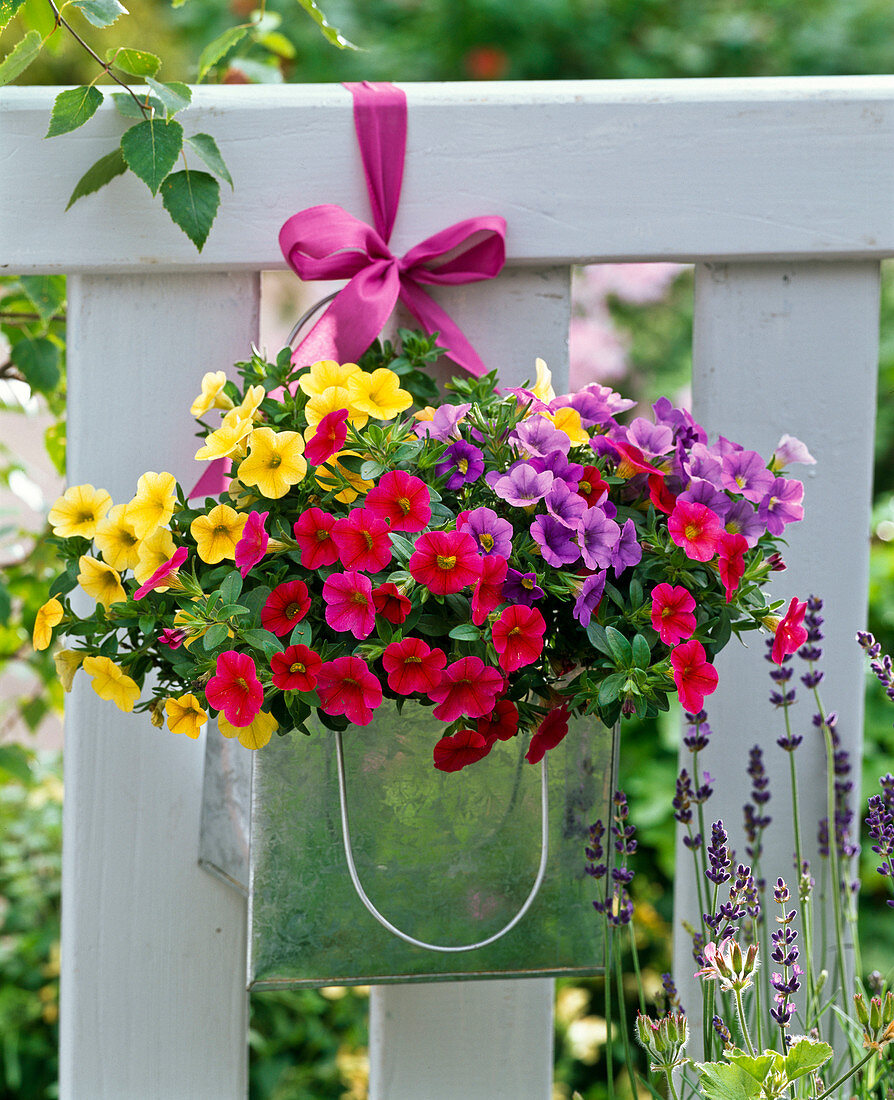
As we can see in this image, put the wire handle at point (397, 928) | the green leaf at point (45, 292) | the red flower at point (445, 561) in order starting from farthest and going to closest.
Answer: the green leaf at point (45, 292) → the wire handle at point (397, 928) → the red flower at point (445, 561)

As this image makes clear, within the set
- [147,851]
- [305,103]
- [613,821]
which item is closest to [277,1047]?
[147,851]

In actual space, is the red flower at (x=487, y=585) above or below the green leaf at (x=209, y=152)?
below

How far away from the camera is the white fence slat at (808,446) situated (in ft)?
2.95

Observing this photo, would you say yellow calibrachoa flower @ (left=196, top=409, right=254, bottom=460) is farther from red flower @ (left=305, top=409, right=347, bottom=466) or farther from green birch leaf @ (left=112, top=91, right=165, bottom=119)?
green birch leaf @ (left=112, top=91, right=165, bottom=119)

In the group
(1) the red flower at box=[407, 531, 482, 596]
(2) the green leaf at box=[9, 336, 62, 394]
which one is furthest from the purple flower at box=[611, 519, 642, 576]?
(2) the green leaf at box=[9, 336, 62, 394]

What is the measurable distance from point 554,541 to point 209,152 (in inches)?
16.9

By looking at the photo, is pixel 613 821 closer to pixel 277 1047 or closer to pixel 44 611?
pixel 44 611

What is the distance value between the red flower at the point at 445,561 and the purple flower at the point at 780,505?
0.78 ft

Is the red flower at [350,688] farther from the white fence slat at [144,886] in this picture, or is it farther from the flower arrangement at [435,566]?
the white fence slat at [144,886]

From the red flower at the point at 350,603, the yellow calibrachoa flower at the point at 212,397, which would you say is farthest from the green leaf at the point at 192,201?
the red flower at the point at 350,603

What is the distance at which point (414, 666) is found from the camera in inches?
25.2

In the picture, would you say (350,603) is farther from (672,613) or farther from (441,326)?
(441,326)

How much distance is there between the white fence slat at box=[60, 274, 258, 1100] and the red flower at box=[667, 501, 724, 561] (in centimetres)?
43

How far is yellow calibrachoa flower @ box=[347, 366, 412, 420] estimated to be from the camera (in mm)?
699
